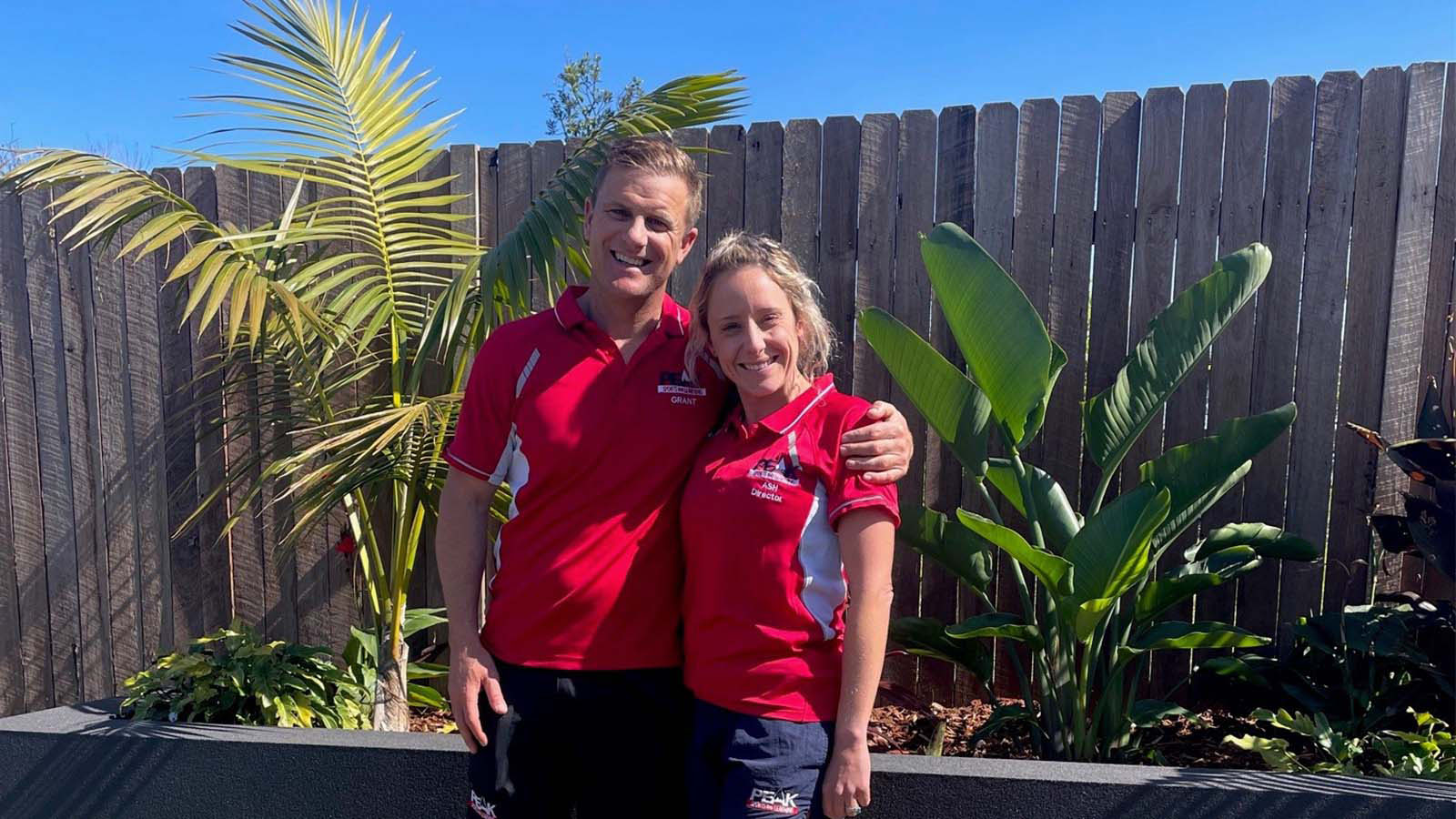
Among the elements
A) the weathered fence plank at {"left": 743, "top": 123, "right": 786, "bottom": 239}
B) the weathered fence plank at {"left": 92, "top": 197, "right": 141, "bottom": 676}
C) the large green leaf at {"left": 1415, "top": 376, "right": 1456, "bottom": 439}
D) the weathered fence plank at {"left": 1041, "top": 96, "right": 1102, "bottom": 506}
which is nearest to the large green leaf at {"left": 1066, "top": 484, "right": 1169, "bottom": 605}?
the weathered fence plank at {"left": 1041, "top": 96, "right": 1102, "bottom": 506}

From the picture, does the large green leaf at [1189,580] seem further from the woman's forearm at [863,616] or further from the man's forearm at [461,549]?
the man's forearm at [461,549]

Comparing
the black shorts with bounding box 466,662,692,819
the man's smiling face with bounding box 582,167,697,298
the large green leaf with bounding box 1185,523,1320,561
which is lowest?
the black shorts with bounding box 466,662,692,819

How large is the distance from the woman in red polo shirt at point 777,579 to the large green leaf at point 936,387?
97 cm

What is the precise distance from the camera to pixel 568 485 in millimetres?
1878

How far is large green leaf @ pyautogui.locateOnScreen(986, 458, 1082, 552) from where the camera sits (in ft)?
9.20

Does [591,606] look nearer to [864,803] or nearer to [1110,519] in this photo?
[864,803]

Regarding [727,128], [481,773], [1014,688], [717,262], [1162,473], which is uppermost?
[727,128]

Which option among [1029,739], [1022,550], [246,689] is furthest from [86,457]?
[1029,739]

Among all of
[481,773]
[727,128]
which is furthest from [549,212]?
[481,773]

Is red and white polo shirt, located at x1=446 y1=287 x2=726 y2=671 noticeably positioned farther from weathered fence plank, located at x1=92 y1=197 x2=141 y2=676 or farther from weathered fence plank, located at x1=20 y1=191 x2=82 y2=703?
weathered fence plank, located at x1=20 y1=191 x2=82 y2=703

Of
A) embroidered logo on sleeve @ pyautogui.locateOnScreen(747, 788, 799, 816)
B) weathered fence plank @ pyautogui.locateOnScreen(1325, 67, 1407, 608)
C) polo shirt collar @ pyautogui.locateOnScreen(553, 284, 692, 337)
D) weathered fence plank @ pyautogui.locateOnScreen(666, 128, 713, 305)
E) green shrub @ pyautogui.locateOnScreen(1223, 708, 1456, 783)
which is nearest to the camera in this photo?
embroidered logo on sleeve @ pyautogui.locateOnScreen(747, 788, 799, 816)

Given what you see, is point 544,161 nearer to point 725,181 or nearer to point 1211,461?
point 725,181

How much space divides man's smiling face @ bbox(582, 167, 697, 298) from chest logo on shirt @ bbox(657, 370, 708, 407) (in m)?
0.19

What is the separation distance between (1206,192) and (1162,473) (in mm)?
1167
